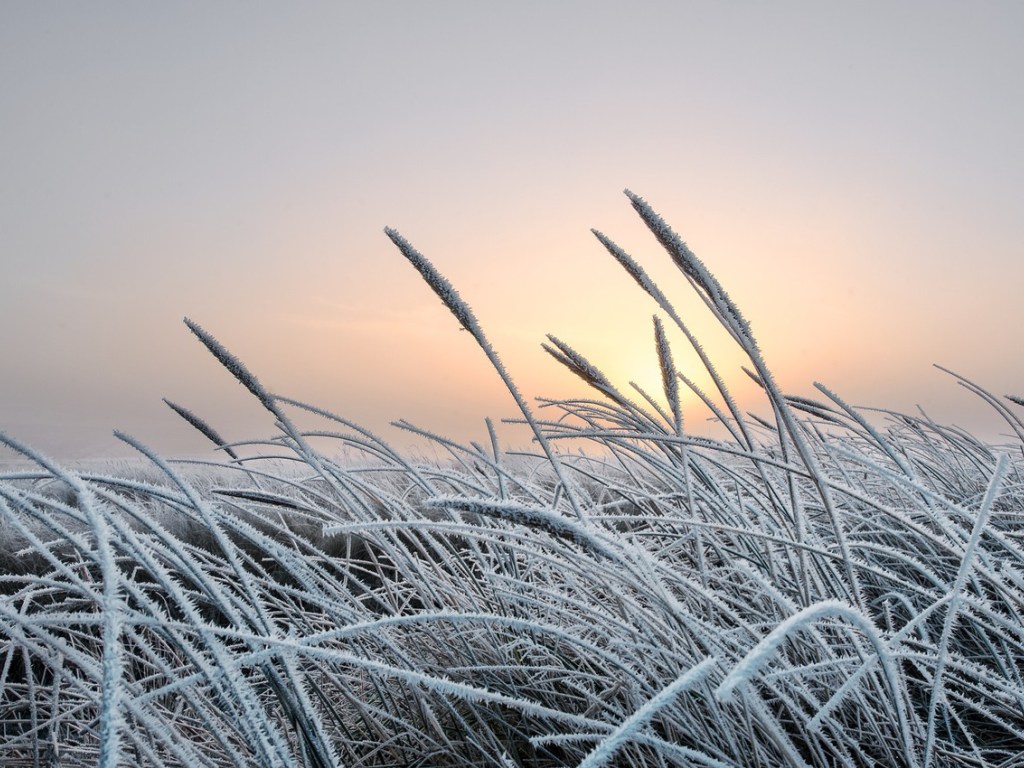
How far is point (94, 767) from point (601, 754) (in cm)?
101

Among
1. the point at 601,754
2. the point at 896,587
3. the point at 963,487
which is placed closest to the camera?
the point at 601,754

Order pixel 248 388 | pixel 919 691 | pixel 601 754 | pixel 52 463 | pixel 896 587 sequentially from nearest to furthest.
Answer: pixel 601 754, pixel 52 463, pixel 248 388, pixel 919 691, pixel 896 587

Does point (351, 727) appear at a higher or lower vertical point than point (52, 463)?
lower

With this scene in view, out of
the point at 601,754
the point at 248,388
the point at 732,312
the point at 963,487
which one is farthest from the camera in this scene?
the point at 963,487

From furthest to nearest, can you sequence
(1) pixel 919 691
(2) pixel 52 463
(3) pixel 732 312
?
(1) pixel 919 691 < (3) pixel 732 312 < (2) pixel 52 463

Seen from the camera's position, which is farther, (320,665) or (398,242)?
(320,665)

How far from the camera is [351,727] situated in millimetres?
1172

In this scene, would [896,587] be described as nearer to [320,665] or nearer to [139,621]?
[320,665]

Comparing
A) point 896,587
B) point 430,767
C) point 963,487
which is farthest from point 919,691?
point 963,487

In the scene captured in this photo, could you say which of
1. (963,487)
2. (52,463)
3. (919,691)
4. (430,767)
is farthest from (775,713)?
(963,487)

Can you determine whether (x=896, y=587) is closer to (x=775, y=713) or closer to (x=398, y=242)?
(x=775, y=713)

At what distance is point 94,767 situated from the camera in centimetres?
109

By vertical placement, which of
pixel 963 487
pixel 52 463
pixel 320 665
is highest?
pixel 52 463

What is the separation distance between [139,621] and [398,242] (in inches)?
18.3
